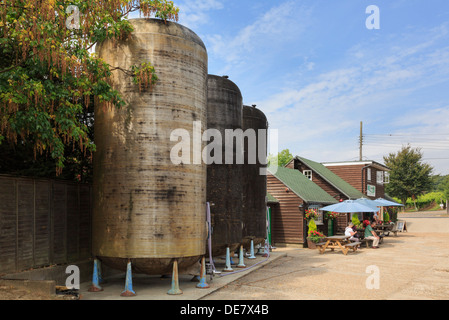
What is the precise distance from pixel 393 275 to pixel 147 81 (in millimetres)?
10150

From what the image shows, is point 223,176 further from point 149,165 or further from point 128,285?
point 128,285

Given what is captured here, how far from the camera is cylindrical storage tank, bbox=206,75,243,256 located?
13.3 meters

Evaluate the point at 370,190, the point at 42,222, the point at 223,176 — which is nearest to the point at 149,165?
the point at 42,222

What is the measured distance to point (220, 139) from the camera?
44.4 ft

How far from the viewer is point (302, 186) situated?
28.2 metres

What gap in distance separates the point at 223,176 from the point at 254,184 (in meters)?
4.34

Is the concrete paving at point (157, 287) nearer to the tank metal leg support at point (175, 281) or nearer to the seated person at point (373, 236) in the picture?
the tank metal leg support at point (175, 281)

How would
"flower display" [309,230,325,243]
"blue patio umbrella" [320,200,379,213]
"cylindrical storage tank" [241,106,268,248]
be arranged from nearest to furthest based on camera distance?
"cylindrical storage tank" [241,106,268,248]
"blue patio umbrella" [320,200,379,213]
"flower display" [309,230,325,243]

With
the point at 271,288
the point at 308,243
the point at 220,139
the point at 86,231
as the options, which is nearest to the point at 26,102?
the point at 86,231

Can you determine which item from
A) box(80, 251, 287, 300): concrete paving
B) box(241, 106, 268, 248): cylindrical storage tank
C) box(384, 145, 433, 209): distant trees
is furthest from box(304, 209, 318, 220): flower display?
box(384, 145, 433, 209): distant trees

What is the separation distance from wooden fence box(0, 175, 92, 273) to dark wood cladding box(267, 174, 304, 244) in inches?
630

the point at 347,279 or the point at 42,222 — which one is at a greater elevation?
the point at 42,222

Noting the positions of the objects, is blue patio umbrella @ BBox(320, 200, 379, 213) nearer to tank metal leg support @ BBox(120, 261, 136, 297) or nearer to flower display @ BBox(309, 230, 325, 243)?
flower display @ BBox(309, 230, 325, 243)

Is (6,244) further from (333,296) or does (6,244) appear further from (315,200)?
(315,200)
